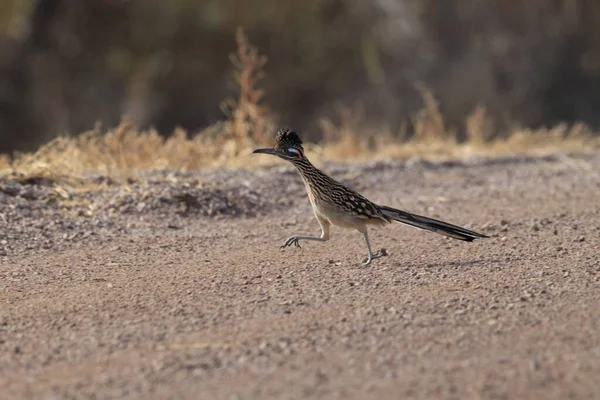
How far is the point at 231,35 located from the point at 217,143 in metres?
11.5

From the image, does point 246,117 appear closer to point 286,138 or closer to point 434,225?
point 286,138

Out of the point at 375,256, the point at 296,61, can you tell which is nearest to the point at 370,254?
the point at 375,256

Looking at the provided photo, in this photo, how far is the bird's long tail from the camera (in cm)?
688

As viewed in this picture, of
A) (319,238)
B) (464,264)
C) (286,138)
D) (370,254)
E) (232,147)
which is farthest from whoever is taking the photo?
(232,147)

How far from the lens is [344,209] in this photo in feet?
22.7

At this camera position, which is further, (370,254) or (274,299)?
(370,254)

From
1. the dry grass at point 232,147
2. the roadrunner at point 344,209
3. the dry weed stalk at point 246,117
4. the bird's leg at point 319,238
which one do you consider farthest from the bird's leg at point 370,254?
the dry weed stalk at point 246,117

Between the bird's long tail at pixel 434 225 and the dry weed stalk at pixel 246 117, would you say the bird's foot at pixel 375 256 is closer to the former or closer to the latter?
the bird's long tail at pixel 434 225

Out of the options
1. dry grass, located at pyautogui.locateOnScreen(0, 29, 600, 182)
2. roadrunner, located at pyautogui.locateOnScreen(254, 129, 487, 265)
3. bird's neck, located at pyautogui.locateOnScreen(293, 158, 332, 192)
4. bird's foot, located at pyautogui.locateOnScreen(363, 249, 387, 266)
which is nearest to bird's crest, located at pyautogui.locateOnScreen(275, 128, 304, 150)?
roadrunner, located at pyautogui.locateOnScreen(254, 129, 487, 265)

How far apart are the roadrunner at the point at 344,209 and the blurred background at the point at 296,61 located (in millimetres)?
15107

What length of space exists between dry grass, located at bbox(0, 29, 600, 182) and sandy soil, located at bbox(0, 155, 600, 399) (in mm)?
791

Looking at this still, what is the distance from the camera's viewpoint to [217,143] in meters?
12.2

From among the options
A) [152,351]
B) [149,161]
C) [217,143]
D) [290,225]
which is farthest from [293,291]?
[217,143]

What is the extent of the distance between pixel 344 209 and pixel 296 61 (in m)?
17.0
